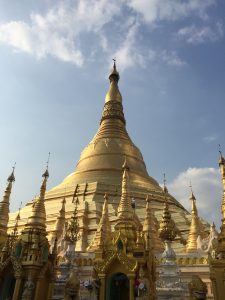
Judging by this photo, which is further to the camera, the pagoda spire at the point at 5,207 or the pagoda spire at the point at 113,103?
the pagoda spire at the point at 113,103

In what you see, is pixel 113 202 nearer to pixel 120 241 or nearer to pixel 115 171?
pixel 115 171

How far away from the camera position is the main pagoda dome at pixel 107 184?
24.1 metres

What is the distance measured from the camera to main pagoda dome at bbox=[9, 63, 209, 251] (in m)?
24.1

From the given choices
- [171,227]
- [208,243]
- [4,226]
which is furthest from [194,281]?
[4,226]

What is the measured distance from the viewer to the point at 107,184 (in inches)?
1129

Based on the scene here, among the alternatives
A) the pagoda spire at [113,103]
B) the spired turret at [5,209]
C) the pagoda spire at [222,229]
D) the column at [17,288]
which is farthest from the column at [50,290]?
the pagoda spire at [113,103]

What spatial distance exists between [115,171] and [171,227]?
1897 cm

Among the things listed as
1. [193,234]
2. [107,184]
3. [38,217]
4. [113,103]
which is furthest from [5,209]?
[113,103]

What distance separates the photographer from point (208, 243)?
659 inches

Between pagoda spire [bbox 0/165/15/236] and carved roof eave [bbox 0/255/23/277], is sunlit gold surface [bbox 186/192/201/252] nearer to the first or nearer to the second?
carved roof eave [bbox 0/255/23/277]

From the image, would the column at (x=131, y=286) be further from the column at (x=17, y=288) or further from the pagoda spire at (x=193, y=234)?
the pagoda spire at (x=193, y=234)

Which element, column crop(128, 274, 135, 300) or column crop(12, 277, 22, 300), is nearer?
column crop(128, 274, 135, 300)

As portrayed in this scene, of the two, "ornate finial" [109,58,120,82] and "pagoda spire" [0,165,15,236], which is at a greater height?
"ornate finial" [109,58,120,82]

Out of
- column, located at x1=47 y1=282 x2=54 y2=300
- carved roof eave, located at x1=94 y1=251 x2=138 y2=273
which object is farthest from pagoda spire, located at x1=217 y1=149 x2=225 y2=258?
column, located at x1=47 y1=282 x2=54 y2=300
